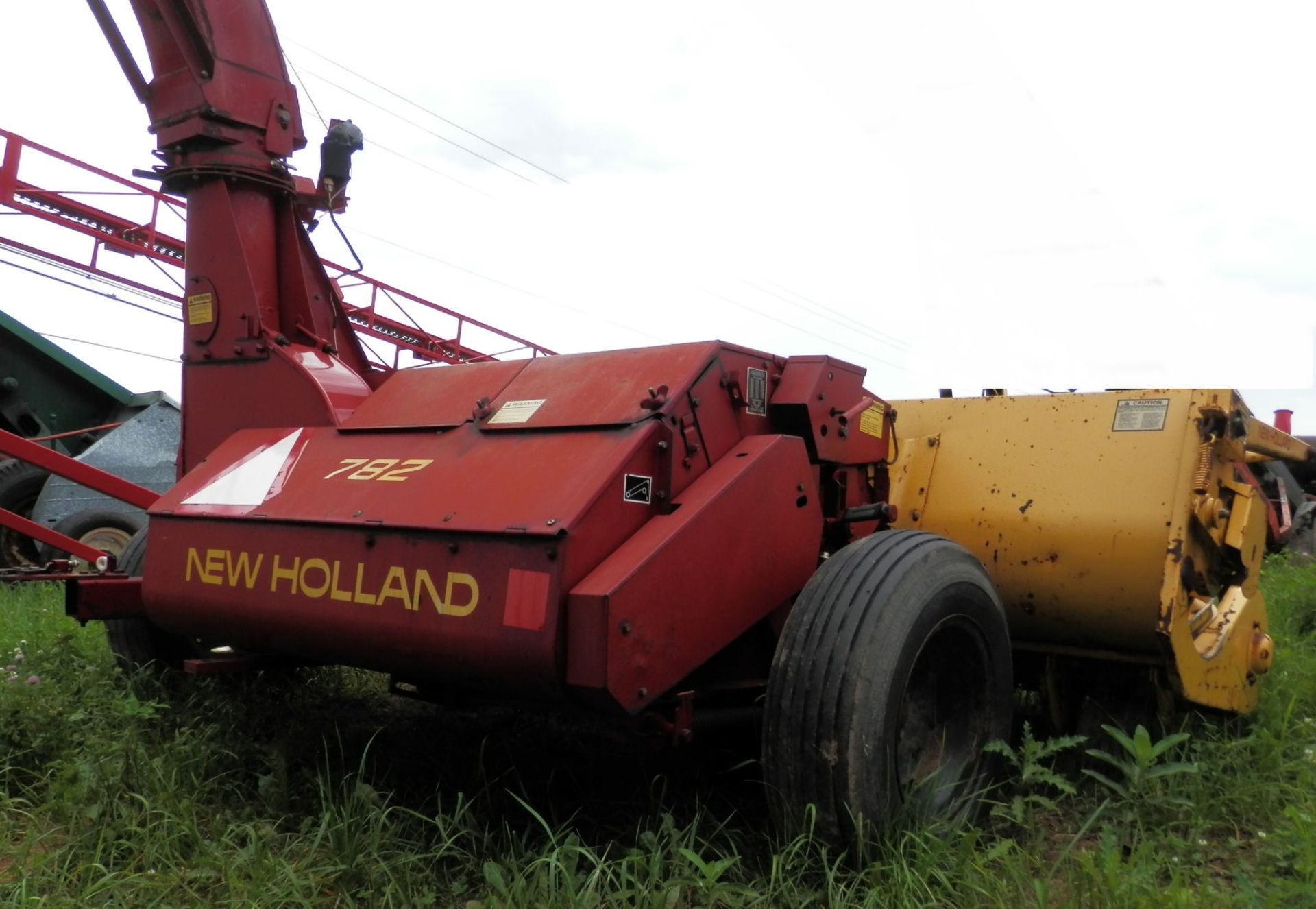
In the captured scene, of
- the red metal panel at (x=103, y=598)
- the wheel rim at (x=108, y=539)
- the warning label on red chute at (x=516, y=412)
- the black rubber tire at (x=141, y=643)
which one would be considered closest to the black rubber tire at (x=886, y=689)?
the warning label on red chute at (x=516, y=412)

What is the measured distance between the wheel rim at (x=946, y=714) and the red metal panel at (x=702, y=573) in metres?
0.38

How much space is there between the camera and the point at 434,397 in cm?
322

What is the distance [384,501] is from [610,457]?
2.04 ft

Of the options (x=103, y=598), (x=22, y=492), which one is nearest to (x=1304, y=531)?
(x=103, y=598)

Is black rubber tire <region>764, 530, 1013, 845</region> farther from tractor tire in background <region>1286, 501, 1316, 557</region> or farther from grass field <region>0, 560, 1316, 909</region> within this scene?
tractor tire in background <region>1286, 501, 1316, 557</region>

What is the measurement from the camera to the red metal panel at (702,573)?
2.27m

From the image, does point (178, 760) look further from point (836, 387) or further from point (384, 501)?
point (836, 387)

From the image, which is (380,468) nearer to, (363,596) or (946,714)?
(363,596)

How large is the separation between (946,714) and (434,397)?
1.66 m

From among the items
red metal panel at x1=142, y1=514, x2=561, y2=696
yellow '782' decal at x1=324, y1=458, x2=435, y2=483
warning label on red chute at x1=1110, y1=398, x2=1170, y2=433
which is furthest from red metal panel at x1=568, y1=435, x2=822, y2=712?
warning label on red chute at x1=1110, y1=398, x2=1170, y2=433

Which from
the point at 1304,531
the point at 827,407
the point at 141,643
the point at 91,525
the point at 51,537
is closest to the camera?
the point at 827,407

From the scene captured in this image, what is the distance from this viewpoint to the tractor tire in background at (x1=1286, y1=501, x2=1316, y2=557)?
787 cm

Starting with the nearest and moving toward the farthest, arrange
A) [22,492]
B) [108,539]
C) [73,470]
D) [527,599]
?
[527,599], [73,470], [108,539], [22,492]

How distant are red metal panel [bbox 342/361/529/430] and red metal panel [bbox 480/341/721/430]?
99mm
